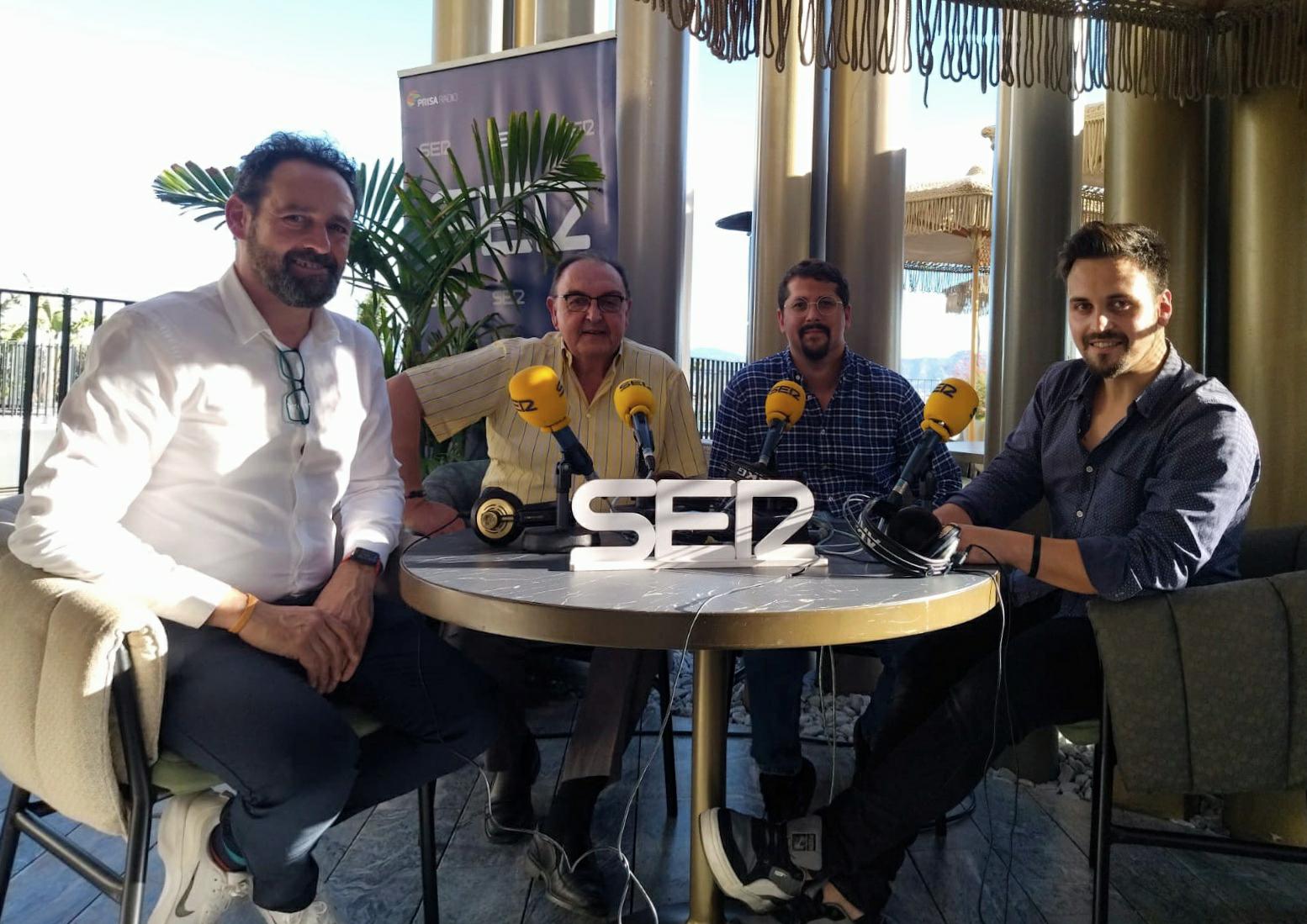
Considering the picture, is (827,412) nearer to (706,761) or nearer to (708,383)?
(706,761)

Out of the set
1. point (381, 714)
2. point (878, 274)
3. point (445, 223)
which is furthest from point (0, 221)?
point (381, 714)

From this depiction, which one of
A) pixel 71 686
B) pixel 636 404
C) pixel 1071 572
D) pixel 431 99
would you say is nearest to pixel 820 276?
pixel 636 404

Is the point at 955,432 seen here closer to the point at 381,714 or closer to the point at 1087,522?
the point at 1087,522

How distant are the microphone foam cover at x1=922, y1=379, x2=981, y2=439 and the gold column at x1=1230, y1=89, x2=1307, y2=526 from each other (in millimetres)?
1066

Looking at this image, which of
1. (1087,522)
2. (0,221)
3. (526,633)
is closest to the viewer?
(526,633)

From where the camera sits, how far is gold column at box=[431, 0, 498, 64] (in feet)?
13.8

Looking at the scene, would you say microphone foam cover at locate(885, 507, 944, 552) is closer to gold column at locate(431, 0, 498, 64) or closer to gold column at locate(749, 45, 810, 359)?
Result: gold column at locate(749, 45, 810, 359)

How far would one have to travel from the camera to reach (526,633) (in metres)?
1.10

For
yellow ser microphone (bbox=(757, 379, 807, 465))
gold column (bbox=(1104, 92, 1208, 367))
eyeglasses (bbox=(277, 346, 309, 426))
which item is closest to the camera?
eyeglasses (bbox=(277, 346, 309, 426))

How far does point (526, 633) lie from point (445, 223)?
8.53 feet

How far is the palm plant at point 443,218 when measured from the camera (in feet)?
10.8

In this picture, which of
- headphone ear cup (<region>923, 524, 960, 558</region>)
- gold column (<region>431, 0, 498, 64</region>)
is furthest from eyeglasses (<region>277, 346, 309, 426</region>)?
gold column (<region>431, 0, 498, 64</region>)

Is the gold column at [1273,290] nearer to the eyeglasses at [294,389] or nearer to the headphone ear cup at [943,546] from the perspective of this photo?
the headphone ear cup at [943,546]

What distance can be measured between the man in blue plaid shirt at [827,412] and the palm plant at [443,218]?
1168 millimetres
